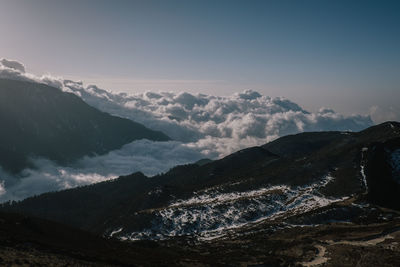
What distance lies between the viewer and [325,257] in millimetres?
74062

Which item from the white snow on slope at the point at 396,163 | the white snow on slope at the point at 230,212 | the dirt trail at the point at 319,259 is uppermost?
the white snow on slope at the point at 396,163

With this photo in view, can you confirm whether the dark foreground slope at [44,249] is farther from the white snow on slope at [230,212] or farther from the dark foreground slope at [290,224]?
the white snow on slope at [230,212]

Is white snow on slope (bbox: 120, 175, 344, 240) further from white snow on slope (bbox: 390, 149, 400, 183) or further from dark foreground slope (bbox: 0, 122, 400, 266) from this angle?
white snow on slope (bbox: 390, 149, 400, 183)

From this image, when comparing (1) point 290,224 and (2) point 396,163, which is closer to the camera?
(1) point 290,224

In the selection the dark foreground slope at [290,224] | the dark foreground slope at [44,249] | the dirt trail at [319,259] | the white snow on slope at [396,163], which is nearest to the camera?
the dark foreground slope at [44,249]

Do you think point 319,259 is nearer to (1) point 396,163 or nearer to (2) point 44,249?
(2) point 44,249

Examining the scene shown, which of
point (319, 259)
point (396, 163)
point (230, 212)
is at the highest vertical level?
point (396, 163)

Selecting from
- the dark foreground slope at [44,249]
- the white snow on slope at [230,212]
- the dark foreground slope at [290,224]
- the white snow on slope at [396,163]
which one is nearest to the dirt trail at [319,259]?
the dark foreground slope at [290,224]

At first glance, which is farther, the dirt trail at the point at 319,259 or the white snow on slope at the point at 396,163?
the white snow on slope at the point at 396,163

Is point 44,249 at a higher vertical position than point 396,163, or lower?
higher


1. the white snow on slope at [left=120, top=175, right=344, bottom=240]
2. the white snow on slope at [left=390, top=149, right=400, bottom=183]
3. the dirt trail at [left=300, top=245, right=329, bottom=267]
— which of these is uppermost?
the white snow on slope at [left=390, top=149, right=400, bottom=183]

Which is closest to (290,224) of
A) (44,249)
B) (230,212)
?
(230,212)

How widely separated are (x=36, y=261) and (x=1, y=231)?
62.5 feet

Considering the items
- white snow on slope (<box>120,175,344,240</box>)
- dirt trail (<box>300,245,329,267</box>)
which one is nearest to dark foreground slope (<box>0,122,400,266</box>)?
dirt trail (<box>300,245,329,267</box>)
